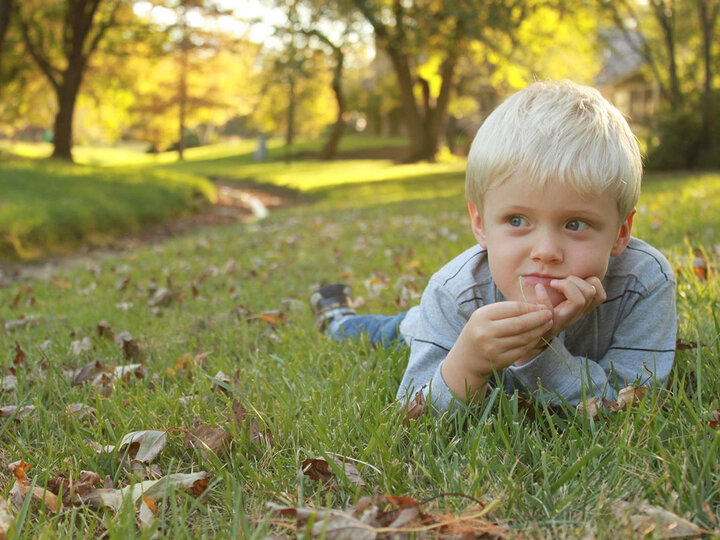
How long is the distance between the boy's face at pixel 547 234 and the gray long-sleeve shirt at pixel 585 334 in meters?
0.24

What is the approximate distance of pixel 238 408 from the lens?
2262 millimetres

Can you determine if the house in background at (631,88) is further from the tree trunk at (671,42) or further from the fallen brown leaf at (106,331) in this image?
the fallen brown leaf at (106,331)

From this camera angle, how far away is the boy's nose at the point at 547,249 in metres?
1.95

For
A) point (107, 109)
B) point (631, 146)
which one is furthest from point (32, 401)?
point (107, 109)

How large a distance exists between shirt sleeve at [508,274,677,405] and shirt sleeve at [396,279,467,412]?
0.82ft

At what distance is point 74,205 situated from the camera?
10.8 metres

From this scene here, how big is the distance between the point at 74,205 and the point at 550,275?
10.3 meters

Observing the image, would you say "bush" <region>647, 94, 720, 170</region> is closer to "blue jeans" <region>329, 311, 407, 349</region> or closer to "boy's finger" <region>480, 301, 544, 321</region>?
"blue jeans" <region>329, 311, 407, 349</region>

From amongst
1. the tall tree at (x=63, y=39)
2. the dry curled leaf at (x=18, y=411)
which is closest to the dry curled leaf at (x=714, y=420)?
the dry curled leaf at (x=18, y=411)

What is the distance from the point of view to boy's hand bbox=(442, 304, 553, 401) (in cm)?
192

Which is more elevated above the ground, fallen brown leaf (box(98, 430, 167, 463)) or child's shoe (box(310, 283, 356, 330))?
child's shoe (box(310, 283, 356, 330))

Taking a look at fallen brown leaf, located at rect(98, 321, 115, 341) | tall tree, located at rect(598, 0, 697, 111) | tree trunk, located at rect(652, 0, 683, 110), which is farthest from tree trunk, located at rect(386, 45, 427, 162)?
fallen brown leaf, located at rect(98, 321, 115, 341)

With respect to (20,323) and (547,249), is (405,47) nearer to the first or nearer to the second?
Answer: (20,323)

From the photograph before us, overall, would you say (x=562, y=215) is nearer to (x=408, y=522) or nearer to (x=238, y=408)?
(x=408, y=522)
